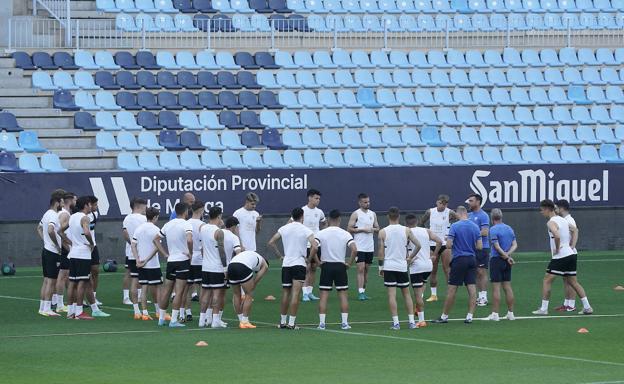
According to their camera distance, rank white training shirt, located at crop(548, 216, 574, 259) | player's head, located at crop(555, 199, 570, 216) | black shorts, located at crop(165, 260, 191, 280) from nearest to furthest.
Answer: black shorts, located at crop(165, 260, 191, 280)
white training shirt, located at crop(548, 216, 574, 259)
player's head, located at crop(555, 199, 570, 216)

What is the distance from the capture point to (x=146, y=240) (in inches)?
930

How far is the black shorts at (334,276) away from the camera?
22.4 meters

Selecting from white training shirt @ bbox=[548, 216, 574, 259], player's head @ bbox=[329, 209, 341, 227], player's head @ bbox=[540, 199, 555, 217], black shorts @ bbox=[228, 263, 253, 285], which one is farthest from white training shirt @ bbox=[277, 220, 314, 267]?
white training shirt @ bbox=[548, 216, 574, 259]

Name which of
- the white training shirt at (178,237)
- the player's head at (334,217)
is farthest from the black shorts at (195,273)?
the player's head at (334,217)

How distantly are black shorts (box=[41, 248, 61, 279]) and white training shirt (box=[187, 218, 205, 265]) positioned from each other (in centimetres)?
324

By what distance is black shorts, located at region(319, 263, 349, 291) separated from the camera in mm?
22422

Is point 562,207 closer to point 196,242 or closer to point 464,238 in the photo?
point 464,238

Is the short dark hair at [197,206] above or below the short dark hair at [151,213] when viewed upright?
above

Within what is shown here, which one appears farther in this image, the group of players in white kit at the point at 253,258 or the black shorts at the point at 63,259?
the black shorts at the point at 63,259

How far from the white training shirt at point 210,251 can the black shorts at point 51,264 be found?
4.05 meters

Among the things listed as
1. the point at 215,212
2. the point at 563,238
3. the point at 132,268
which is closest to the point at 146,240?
the point at 132,268

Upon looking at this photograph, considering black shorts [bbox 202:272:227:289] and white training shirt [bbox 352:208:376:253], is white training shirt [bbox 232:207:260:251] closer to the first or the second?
white training shirt [bbox 352:208:376:253]

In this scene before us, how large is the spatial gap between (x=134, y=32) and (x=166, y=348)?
20.9 m

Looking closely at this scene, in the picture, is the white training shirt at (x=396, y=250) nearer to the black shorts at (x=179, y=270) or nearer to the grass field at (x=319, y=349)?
the grass field at (x=319, y=349)
